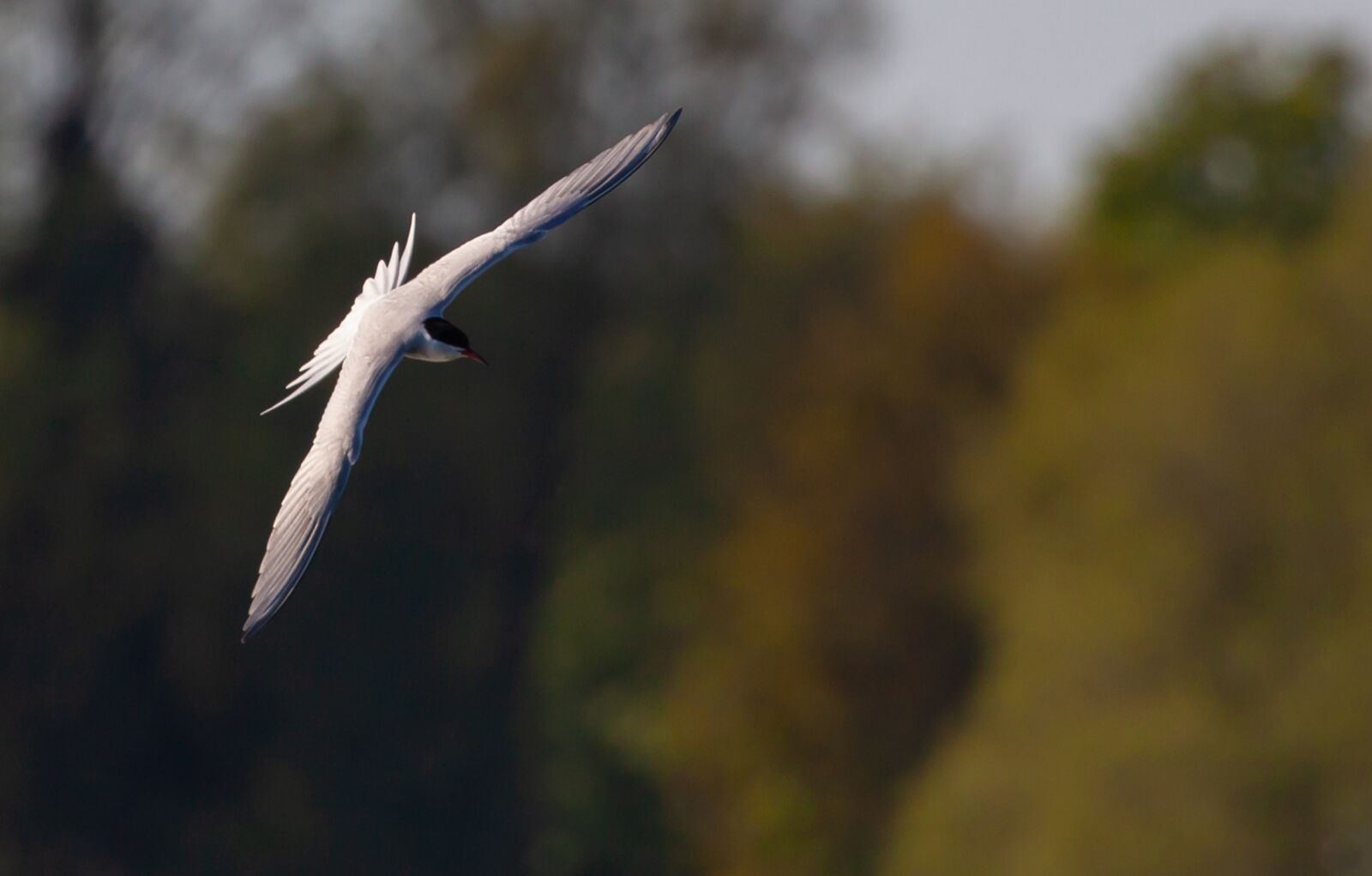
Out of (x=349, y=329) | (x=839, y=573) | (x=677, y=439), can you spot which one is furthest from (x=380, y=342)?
(x=677, y=439)

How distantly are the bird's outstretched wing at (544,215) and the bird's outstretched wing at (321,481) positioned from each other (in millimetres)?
554

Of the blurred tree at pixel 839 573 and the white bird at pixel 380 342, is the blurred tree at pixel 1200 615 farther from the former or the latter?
the white bird at pixel 380 342

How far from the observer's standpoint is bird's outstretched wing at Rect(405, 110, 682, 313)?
9.13 metres

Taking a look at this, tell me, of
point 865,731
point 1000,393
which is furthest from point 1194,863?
point 1000,393

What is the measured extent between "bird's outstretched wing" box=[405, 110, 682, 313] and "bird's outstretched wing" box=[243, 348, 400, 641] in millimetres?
554

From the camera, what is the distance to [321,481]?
8125 mm

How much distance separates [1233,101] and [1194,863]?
14140 mm

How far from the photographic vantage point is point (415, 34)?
30906 millimetres

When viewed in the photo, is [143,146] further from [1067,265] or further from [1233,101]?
[1233,101]

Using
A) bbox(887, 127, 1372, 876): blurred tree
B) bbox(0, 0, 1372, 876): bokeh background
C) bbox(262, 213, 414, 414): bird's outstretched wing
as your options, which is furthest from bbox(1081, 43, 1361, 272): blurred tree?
bbox(262, 213, 414, 414): bird's outstretched wing

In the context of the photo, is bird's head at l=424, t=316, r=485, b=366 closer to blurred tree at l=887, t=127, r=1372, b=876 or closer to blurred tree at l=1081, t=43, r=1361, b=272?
blurred tree at l=887, t=127, r=1372, b=876

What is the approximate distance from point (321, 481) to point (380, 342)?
817mm

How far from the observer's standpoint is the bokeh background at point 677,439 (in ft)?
75.1

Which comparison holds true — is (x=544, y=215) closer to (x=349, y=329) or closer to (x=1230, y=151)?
(x=349, y=329)
